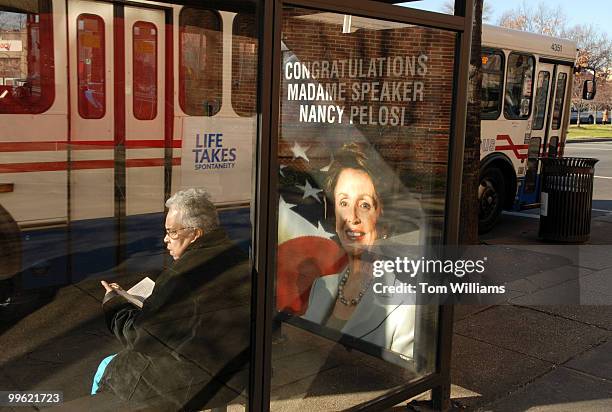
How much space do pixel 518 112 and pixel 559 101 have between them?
1.23 metres

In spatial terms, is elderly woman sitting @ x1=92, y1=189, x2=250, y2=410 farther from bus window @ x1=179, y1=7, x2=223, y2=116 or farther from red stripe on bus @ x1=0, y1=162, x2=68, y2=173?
bus window @ x1=179, y1=7, x2=223, y2=116

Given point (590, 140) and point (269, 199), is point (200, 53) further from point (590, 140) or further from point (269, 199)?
point (590, 140)

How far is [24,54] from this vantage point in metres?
5.65

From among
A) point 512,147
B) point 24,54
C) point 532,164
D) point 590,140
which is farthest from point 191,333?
point 590,140

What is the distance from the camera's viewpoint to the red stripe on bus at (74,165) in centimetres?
555

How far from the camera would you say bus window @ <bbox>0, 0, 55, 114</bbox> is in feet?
18.2

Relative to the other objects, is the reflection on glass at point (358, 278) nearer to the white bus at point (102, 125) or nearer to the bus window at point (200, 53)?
the white bus at point (102, 125)

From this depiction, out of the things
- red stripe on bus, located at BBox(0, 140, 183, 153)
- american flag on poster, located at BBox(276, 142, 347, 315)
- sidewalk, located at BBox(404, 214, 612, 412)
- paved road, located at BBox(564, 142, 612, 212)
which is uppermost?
red stripe on bus, located at BBox(0, 140, 183, 153)

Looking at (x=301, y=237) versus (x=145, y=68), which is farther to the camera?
(x=145, y=68)

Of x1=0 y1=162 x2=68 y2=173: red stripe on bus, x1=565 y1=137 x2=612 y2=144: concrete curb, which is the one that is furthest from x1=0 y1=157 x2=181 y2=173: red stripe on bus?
x1=565 y1=137 x2=612 y2=144: concrete curb

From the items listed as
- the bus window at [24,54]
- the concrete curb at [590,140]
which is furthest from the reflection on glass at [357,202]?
the concrete curb at [590,140]

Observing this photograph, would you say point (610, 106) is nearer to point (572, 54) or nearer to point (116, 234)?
point (572, 54)

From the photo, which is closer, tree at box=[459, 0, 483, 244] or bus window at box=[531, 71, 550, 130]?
tree at box=[459, 0, 483, 244]

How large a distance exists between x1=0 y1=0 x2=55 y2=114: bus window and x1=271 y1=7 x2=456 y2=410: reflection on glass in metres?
3.05
